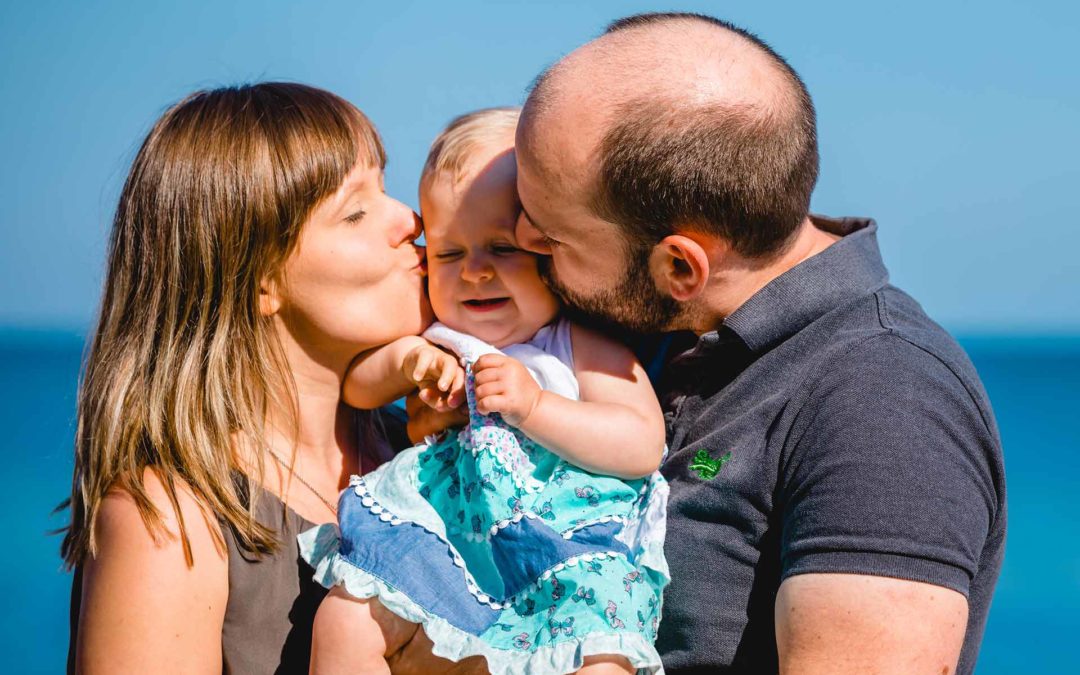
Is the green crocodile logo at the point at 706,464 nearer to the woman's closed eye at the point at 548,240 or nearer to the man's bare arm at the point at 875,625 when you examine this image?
the man's bare arm at the point at 875,625

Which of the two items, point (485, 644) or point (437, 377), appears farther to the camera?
point (437, 377)

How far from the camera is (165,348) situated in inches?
106

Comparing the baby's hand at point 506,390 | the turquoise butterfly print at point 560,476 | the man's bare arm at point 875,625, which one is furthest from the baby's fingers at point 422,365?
the man's bare arm at point 875,625

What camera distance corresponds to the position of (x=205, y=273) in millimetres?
2672

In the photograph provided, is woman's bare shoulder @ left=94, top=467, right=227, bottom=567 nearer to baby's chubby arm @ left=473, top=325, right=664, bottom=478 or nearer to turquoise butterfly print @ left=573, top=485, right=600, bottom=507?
baby's chubby arm @ left=473, top=325, right=664, bottom=478

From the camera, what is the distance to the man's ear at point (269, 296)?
9.06 ft

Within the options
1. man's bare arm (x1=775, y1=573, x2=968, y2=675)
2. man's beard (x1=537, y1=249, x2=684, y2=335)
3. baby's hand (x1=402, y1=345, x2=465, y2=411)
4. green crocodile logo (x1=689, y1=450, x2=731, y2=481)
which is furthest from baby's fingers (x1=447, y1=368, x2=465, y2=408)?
man's bare arm (x1=775, y1=573, x2=968, y2=675)

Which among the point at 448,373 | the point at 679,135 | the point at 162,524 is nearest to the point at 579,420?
the point at 448,373

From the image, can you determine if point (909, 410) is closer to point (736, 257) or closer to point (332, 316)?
point (736, 257)

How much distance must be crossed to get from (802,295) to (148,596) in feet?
5.45

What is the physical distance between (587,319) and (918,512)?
0.98 metres

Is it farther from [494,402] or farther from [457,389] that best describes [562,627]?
[457,389]

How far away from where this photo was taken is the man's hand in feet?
8.77

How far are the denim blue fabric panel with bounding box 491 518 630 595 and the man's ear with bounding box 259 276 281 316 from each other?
2.95ft
